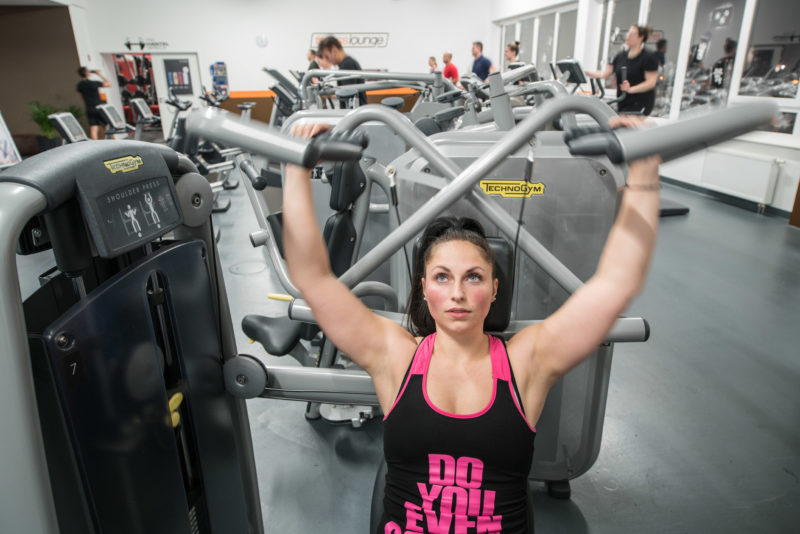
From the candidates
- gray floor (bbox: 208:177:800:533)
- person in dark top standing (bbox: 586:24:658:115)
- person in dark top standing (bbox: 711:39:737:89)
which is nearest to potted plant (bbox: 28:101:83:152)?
gray floor (bbox: 208:177:800:533)

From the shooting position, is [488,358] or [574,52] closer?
[488,358]

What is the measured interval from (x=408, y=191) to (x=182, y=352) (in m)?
0.73

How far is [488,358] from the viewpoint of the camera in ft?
3.60

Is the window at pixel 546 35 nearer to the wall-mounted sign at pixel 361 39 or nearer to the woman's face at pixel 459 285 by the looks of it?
the wall-mounted sign at pixel 361 39

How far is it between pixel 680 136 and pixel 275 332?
4.66 feet

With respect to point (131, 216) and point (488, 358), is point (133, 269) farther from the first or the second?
point (488, 358)

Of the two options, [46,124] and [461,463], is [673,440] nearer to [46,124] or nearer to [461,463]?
[461,463]

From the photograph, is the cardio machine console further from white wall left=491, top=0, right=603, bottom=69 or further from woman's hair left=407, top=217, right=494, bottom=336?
white wall left=491, top=0, right=603, bottom=69

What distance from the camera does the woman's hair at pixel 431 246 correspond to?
1.10 meters

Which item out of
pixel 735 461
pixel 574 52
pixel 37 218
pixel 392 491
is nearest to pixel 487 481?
pixel 392 491

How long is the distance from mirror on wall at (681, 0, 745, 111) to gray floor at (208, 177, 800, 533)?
11.1 ft

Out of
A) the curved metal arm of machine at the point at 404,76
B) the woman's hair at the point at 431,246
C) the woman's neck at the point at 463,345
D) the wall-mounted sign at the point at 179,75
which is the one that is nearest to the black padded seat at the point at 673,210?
the curved metal arm of machine at the point at 404,76

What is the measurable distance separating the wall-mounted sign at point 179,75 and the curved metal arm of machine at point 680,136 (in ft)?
39.1

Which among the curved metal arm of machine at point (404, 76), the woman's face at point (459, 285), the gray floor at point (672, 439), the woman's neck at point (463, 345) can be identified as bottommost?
the gray floor at point (672, 439)
